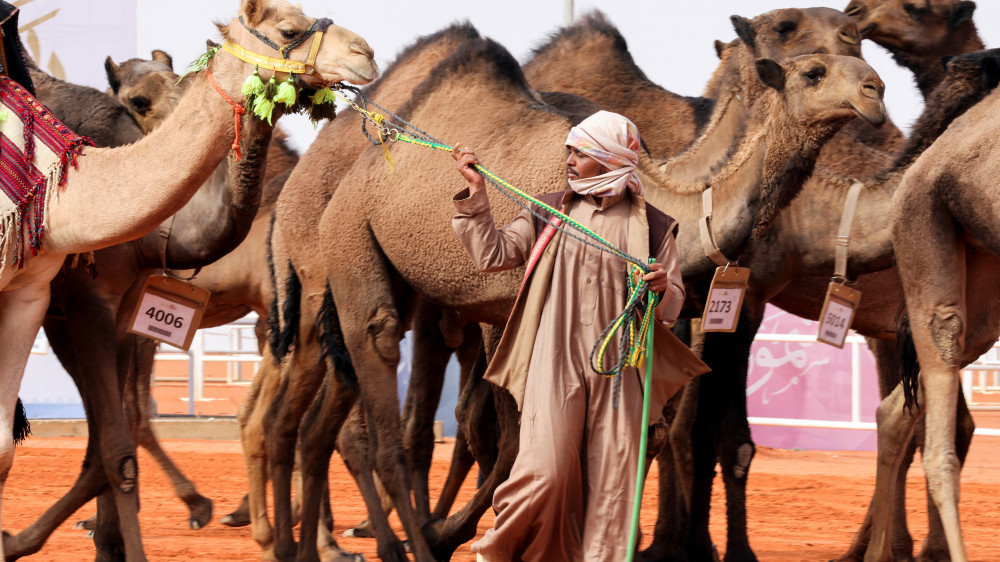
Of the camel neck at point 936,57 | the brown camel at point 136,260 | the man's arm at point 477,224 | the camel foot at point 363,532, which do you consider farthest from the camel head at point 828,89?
the camel foot at point 363,532

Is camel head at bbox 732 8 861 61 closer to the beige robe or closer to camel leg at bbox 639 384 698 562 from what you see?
camel leg at bbox 639 384 698 562

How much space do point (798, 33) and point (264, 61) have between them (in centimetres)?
307

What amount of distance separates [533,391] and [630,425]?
0.34m

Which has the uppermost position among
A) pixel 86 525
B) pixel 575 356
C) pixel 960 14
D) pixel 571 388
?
pixel 960 14

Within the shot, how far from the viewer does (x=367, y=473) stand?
6.58 m

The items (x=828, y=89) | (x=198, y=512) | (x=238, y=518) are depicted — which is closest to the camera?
(x=828, y=89)

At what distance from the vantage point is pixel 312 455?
6.45 m

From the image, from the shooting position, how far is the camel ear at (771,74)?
5145 mm

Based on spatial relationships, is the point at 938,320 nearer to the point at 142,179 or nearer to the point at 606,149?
the point at 606,149

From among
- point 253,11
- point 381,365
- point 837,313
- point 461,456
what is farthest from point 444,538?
point 253,11

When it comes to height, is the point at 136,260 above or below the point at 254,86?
below

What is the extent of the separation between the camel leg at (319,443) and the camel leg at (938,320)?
282 centimetres

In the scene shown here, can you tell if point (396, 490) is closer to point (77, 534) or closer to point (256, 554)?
point (256, 554)

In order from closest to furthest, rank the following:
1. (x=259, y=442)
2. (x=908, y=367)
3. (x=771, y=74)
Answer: (x=771, y=74)
(x=908, y=367)
(x=259, y=442)
